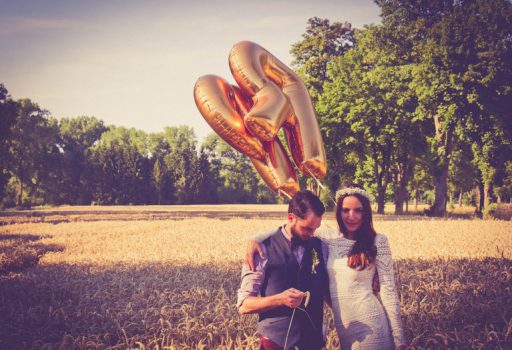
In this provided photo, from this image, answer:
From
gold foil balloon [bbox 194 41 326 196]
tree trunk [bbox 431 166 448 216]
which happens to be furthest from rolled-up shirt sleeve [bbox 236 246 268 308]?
tree trunk [bbox 431 166 448 216]

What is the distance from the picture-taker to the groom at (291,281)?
2752mm

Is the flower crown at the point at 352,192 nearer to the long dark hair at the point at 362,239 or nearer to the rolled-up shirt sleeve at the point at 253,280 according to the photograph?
the long dark hair at the point at 362,239

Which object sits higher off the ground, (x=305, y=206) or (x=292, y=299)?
(x=305, y=206)

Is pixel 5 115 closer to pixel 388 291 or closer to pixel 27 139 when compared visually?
pixel 27 139

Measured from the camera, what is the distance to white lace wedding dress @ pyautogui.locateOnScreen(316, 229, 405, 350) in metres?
3.02

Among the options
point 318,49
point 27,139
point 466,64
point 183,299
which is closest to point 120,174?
point 27,139

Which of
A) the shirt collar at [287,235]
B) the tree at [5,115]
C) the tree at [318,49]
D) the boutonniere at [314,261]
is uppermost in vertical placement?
the tree at [318,49]

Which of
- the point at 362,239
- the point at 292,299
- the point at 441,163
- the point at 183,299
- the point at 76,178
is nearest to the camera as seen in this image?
the point at 292,299

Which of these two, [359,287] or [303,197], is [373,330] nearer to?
[359,287]

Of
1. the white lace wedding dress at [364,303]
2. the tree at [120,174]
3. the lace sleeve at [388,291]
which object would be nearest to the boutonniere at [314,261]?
the white lace wedding dress at [364,303]

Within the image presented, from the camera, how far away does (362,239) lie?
3.20m

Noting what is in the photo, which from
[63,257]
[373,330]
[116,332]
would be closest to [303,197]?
[373,330]

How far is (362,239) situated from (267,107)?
1.73 m

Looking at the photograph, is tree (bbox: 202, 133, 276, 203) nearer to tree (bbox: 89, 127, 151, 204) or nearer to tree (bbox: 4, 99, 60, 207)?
tree (bbox: 89, 127, 151, 204)
